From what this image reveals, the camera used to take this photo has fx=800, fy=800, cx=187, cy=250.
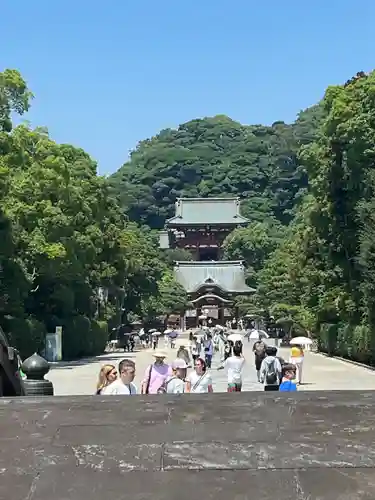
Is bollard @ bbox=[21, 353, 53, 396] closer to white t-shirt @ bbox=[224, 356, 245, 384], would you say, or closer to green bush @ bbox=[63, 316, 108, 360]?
white t-shirt @ bbox=[224, 356, 245, 384]

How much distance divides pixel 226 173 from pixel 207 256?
104 feet

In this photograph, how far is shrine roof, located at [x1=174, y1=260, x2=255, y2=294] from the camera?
79625 mm

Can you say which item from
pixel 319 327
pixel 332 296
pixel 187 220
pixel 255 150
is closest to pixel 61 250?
pixel 332 296

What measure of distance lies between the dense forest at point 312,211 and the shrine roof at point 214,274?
195 centimetres

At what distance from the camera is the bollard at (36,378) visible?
19.0 feet

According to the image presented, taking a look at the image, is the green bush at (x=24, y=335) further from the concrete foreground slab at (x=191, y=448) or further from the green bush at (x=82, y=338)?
the concrete foreground slab at (x=191, y=448)

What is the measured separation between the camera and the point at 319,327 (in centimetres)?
3862

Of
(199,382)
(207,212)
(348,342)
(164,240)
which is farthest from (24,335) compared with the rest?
(164,240)

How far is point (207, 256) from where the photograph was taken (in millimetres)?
93188

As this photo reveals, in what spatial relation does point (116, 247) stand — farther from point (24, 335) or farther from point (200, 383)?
point (200, 383)

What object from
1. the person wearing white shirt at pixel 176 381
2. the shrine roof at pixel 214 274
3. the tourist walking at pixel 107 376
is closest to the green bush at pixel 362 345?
the person wearing white shirt at pixel 176 381

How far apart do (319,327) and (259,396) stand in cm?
3510

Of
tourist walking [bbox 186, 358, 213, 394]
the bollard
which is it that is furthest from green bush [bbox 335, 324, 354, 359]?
the bollard

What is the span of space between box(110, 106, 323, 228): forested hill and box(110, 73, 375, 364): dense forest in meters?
0.19
